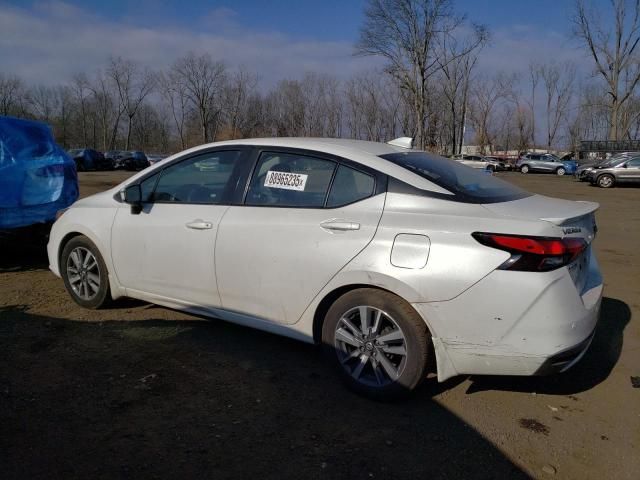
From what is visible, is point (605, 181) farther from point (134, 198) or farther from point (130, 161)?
point (130, 161)

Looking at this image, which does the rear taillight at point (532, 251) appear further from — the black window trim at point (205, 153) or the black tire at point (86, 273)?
the black tire at point (86, 273)

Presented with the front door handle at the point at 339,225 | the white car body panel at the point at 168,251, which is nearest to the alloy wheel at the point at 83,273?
the white car body panel at the point at 168,251

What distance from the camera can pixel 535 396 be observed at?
3.21 metres

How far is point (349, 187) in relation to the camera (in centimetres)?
319

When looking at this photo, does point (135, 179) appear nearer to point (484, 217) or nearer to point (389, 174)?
point (389, 174)

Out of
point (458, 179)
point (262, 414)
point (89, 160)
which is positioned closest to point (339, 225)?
point (458, 179)

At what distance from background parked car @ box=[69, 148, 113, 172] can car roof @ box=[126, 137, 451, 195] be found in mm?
36507

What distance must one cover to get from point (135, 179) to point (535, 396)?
11.2ft

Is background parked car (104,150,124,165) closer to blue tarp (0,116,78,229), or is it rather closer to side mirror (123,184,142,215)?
blue tarp (0,116,78,229)

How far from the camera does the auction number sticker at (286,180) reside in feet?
11.1

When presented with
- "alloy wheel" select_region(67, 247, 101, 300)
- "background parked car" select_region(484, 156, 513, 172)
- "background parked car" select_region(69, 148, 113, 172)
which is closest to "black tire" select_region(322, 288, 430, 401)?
"alloy wheel" select_region(67, 247, 101, 300)

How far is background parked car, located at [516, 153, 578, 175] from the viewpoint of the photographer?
1602 inches

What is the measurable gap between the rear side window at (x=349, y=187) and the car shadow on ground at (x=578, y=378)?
143 cm

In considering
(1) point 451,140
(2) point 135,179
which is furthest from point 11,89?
(2) point 135,179
